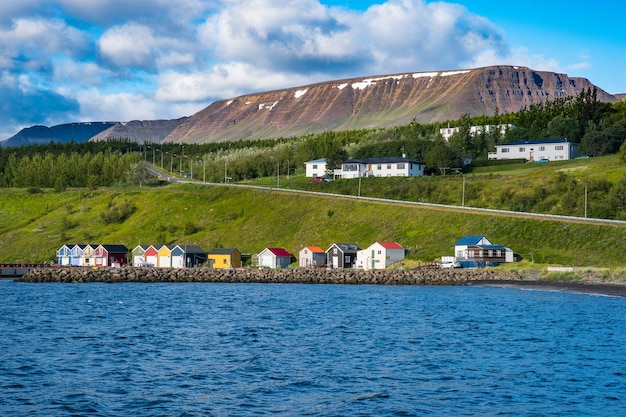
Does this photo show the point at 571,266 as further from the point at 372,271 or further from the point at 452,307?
the point at 452,307

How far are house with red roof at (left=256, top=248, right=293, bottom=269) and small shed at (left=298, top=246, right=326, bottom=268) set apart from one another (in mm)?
2504

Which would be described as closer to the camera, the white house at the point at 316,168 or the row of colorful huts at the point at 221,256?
the row of colorful huts at the point at 221,256

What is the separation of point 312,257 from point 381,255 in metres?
11.2

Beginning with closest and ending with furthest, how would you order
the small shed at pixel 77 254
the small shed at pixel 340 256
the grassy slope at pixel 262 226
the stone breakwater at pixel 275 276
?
the stone breakwater at pixel 275 276, the grassy slope at pixel 262 226, the small shed at pixel 340 256, the small shed at pixel 77 254

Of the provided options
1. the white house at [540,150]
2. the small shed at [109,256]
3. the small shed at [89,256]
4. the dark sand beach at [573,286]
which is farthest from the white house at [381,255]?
the white house at [540,150]

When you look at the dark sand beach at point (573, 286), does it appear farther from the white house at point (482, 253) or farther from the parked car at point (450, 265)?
the parked car at point (450, 265)

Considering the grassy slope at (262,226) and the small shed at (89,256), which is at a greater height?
the grassy slope at (262,226)

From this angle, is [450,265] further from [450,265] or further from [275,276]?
[275,276]

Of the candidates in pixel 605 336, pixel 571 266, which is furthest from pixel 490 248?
pixel 605 336

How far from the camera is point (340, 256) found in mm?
113250


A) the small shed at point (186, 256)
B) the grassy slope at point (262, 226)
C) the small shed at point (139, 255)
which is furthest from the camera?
the small shed at point (139, 255)

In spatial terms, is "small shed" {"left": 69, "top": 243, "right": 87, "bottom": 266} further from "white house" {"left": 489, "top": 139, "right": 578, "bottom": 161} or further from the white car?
"white house" {"left": 489, "top": 139, "right": 578, "bottom": 161}

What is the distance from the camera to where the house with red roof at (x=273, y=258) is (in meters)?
116

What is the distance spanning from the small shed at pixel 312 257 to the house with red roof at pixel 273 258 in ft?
8.22
